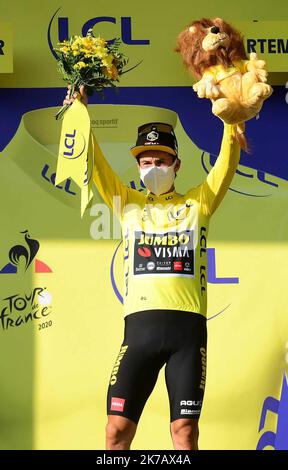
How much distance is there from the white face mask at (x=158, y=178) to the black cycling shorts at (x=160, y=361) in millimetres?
548

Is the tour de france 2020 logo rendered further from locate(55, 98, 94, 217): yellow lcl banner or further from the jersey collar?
locate(55, 98, 94, 217): yellow lcl banner

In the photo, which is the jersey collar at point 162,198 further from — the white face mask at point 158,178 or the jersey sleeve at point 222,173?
the jersey sleeve at point 222,173

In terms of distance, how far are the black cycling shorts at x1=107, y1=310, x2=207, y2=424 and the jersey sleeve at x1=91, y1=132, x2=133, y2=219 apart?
0.50 metres

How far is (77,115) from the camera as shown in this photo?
4766mm

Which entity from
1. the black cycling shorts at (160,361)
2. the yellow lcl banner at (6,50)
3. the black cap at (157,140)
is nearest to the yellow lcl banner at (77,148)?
the black cap at (157,140)

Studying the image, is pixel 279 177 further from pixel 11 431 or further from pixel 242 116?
pixel 11 431

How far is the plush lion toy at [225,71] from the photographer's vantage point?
468 cm

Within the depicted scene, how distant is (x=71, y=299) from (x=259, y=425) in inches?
44.5

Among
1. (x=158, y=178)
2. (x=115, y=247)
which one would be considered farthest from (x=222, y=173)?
(x=115, y=247)

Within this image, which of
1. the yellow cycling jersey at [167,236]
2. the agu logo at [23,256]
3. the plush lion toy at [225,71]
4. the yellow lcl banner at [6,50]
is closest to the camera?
the plush lion toy at [225,71]

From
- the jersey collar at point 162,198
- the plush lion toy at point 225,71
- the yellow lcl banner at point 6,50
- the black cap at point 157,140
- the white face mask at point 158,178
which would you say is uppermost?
the yellow lcl banner at point 6,50

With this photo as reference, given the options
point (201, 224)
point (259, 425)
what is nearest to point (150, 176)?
point (201, 224)

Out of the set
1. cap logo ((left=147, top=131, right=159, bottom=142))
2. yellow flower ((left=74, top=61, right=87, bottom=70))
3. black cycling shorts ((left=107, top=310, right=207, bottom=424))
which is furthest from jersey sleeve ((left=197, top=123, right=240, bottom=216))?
yellow flower ((left=74, top=61, right=87, bottom=70))

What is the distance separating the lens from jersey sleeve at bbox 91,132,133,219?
4.89m
